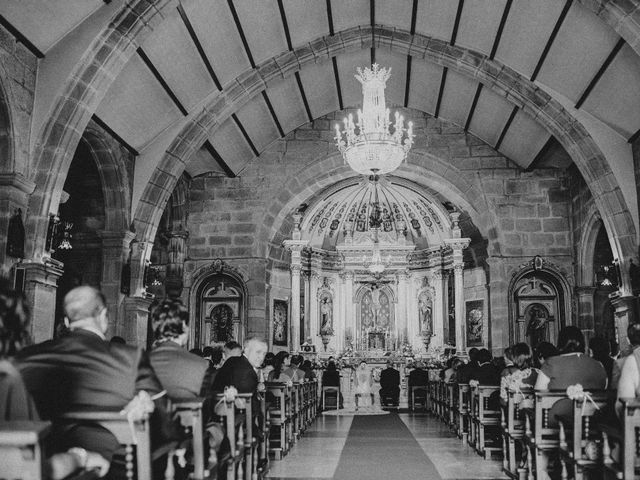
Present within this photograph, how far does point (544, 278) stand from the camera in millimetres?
15062

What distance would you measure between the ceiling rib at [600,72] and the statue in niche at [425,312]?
978 centimetres

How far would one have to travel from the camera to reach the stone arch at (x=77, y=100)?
347 inches

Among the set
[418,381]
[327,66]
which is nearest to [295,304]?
[418,381]

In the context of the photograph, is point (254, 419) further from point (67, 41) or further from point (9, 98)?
point (67, 41)

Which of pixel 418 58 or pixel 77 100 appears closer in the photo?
pixel 77 100

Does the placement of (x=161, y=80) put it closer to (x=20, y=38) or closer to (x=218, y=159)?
(x=20, y=38)

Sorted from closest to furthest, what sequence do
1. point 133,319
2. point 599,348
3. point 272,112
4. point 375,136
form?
point 599,348 < point 375,136 < point 133,319 < point 272,112

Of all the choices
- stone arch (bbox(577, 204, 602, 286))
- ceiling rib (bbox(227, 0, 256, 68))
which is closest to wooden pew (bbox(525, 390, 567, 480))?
ceiling rib (bbox(227, 0, 256, 68))

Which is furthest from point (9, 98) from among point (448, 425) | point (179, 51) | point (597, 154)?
point (597, 154)

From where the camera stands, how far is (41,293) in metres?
8.70

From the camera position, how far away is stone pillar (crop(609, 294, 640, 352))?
11283mm

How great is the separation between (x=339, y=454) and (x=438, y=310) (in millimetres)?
12607

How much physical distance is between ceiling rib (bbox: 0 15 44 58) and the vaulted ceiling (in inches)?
1.3

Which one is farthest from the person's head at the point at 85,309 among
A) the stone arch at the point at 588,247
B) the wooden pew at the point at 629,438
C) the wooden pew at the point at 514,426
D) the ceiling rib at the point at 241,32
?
the stone arch at the point at 588,247
